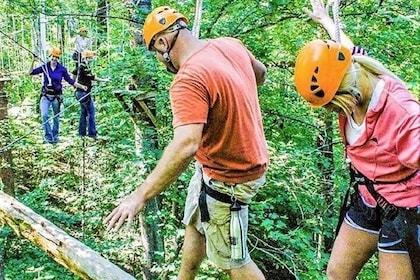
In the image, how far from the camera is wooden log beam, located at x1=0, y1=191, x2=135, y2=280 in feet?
10.5

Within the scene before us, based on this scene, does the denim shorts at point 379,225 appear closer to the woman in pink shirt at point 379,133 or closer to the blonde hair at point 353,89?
the woman in pink shirt at point 379,133

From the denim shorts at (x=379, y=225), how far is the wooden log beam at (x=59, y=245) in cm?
135

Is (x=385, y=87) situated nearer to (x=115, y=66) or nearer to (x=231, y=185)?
Answer: (x=231, y=185)

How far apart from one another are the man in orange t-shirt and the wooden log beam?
648 millimetres

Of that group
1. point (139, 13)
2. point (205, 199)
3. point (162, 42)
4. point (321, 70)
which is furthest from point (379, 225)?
point (139, 13)

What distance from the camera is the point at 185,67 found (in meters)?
2.40

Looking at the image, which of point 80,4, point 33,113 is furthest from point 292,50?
point 33,113

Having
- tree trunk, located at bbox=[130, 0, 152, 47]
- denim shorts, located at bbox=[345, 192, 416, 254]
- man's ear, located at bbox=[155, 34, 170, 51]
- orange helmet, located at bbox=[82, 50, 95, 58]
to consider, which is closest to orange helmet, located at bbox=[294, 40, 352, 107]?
denim shorts, located at bbox=[345, 192, 416, 254]

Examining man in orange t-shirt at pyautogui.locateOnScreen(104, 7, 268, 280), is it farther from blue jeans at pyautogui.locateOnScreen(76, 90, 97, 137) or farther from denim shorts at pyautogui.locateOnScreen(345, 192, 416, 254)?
blue jeans at pyautogui.locateOnScreen(76, 90, 97, 137)

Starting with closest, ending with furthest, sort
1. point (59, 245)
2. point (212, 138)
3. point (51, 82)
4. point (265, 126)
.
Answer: point (212, 138) < point (59, 245) < point (265, 126) < point (51, 82)

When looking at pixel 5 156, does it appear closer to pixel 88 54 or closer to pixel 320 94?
pixel 88 54

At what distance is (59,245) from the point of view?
3.81m

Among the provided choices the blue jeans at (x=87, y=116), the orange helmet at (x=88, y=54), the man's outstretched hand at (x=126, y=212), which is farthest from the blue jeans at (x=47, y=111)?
the man's outstretched hand at (x=126, y=212)

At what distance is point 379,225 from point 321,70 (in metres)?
0.78
